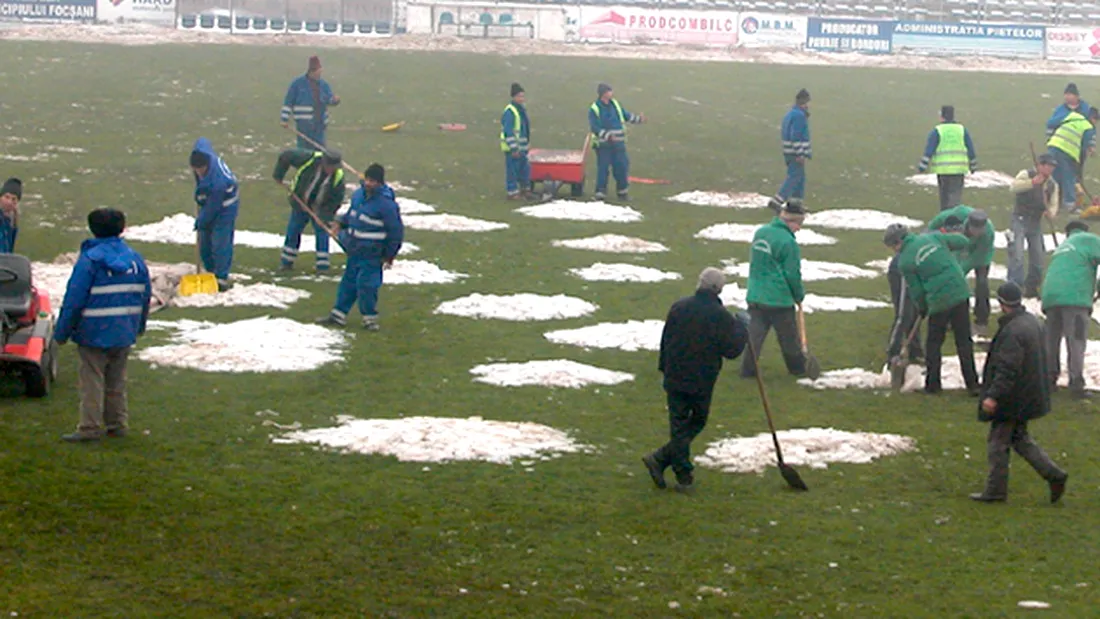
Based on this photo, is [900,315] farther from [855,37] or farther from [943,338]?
[855,37]

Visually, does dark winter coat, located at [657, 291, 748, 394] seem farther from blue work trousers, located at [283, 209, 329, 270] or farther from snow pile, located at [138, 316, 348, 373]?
blue work trousers, located at [283, 209, 329, 270]

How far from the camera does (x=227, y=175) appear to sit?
19.9 metres

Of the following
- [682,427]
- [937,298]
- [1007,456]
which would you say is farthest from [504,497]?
[937,298]

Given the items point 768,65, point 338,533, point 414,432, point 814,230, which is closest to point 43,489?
point 338,533

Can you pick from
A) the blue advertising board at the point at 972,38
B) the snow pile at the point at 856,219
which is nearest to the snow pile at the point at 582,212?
the snow pile at the point at 856,219

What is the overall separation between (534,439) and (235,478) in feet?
8.54

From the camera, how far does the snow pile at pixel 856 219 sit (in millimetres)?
28281

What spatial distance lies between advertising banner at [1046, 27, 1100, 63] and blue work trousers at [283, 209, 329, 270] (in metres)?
41.4

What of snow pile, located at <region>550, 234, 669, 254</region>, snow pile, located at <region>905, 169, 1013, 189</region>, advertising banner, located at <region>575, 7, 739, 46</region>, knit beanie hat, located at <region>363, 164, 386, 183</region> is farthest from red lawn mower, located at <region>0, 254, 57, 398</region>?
advertising banner, located at <region>575, 7, 739, 46</region>

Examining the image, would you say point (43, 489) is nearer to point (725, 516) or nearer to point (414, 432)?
point (414, 432)

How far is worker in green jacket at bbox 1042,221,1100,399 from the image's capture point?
615 inches

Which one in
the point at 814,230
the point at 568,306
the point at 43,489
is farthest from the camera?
the point at 814,230

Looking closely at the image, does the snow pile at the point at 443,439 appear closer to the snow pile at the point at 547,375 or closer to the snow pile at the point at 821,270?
the snow pile at the point at 547,375

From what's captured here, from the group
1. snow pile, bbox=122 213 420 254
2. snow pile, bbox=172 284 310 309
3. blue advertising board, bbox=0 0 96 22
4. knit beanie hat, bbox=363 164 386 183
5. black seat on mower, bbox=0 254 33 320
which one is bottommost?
snow pile, bbox=172 284 310 309
